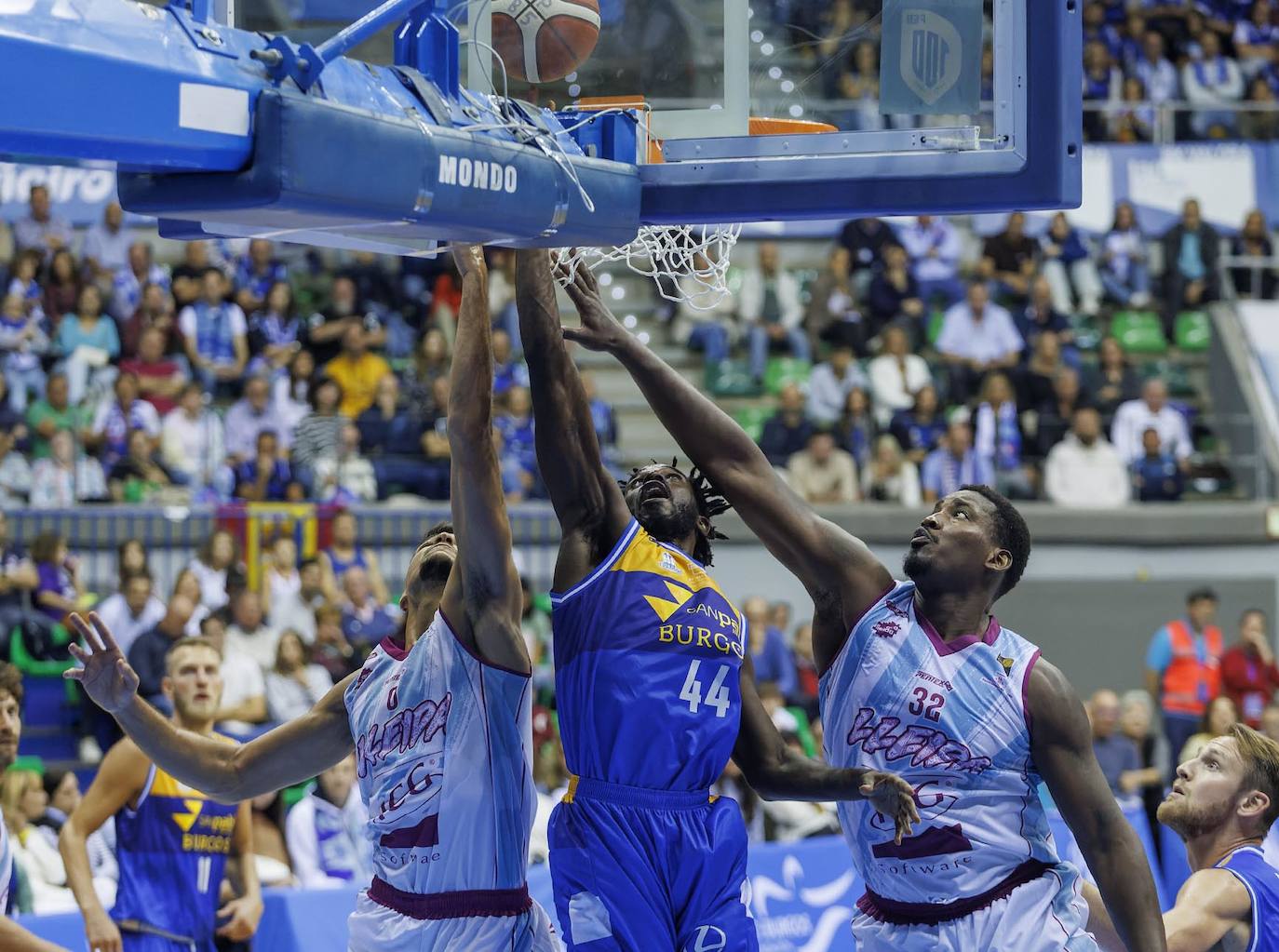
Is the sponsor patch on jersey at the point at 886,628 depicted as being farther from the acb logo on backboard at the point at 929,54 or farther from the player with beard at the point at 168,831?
the player with beard at the point at 168,831

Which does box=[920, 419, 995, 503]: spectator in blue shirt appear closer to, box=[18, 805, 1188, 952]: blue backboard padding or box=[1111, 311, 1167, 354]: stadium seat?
box=[1111, 311, 1167, 354]: stadium seat

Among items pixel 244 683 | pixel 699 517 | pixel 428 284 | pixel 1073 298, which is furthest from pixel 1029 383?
pixel 699 517

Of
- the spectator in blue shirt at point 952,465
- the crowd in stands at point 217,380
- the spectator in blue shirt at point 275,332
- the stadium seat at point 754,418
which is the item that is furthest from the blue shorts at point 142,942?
the spectator in blue shirt at point 952,465

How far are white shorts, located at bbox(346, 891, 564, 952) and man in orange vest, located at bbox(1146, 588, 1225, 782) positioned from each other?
8.80m

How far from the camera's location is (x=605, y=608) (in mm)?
4824

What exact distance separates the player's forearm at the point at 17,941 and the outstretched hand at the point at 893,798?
2684 mm

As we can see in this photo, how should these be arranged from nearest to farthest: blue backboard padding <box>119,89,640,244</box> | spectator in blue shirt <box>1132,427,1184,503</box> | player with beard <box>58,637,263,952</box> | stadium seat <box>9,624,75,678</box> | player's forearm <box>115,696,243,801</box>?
blue backboard padding <box>119,89,640,244</box> < player's forearm <box>115,696,243,801</box> < player with beard <box>58,637,263,952</box> < stadium seat <box>9,624,75,678</box> < spectator in blue shirt <box>1132,427,1184,503</box>

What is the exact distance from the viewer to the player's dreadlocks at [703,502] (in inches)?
206

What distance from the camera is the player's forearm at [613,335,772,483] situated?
4.99 meters

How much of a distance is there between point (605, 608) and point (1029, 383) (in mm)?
11219

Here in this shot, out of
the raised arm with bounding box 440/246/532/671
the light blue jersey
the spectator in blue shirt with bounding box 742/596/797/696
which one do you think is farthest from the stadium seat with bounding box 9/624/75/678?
the raised arm with bounding box 440/246/532/671

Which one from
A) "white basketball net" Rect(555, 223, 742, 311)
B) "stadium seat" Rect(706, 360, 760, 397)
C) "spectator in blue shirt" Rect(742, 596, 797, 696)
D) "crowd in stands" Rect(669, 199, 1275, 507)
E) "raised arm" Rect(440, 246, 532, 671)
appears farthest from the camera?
"stadium seat" Rect(706, 360, 760, 397)

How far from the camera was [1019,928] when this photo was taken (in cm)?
479

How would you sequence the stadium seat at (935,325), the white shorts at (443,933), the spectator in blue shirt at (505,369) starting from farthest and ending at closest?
the stadium seat at (935,325), the spectator in blue shirt at (505,369), the white shorts at (443,933)
